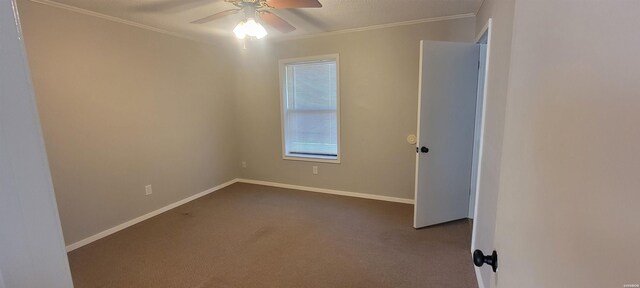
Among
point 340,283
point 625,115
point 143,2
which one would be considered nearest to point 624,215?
point 625,115

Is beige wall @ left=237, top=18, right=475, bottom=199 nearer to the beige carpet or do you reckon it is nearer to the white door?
the beige carpet

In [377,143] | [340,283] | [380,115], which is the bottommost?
[340,283]

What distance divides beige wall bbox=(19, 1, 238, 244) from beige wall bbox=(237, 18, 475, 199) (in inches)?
29.0

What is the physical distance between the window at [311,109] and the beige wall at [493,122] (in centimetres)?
200

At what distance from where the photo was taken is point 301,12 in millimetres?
2803

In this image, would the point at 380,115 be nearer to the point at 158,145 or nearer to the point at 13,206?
the point at 158,145

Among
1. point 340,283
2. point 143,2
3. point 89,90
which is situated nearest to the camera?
point 340,283

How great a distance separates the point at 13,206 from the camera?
402 mm

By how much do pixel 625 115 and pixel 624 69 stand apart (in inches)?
2.0

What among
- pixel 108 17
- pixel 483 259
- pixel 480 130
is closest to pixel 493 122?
pixel 480 130

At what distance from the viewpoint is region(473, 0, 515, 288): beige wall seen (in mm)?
1666

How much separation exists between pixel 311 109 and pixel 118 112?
7.75 feet

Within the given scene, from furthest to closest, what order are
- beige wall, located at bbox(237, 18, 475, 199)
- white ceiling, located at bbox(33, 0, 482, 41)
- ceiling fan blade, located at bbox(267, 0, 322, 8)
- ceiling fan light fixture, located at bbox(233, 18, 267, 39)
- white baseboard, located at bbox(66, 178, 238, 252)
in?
beige wall, located at bbox(237, 18, 475, 199)
white baseboard, located at bbox(66, 178, 238, 252)
white ceiling, located at bbox(33, 0, 482, 41)
ceiling fan light fixture, located at bbox(233, 18, 267, 39)
ceiling fan blade, located at bbox(267, 0, 322, 8)

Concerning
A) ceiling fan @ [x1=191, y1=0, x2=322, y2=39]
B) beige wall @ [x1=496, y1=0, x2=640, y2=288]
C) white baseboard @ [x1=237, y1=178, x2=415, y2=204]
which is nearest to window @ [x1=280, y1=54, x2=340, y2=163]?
white baseboard @ [x1=237, y1=178, x2=415, y2=204]
